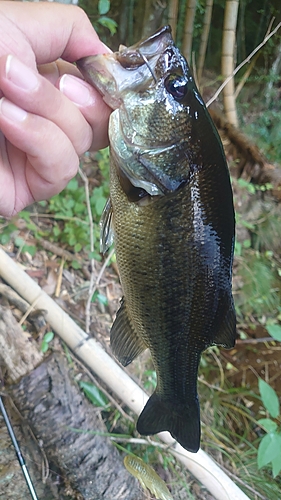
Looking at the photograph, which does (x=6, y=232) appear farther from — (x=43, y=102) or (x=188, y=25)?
(x=188, y=25)

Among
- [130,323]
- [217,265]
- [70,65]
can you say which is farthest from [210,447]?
[70,65]

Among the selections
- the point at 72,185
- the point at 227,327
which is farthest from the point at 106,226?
the point at 72,185

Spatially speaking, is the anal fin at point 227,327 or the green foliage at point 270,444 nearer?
the anal fin at point 227,327

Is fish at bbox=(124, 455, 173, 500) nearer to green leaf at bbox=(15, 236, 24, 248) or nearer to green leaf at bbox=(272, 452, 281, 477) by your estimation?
green leaf at bbox=(272, 452, 281, 477)

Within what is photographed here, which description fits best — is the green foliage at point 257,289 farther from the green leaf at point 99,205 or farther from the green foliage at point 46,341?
the green foliage at point 46,341

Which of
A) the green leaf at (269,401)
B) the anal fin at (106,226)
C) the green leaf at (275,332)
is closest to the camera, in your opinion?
the anal fin at (106,226)

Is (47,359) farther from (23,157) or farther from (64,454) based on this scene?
(23,157)

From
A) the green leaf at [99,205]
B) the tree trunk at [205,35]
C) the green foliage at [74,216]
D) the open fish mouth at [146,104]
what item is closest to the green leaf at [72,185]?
the green foliage at [74,216]
